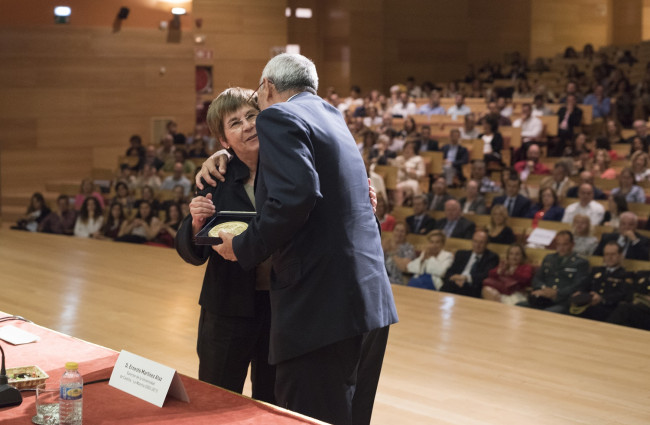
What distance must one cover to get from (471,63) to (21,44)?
8098mm

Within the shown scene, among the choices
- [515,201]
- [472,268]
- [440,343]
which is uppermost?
[515,201]

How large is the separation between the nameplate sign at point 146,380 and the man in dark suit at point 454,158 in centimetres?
672

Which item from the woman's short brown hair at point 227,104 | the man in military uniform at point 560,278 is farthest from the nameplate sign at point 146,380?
the man in military uniform at point 560,278

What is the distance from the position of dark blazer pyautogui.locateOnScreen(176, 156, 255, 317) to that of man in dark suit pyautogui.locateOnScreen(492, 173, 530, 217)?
470 cm

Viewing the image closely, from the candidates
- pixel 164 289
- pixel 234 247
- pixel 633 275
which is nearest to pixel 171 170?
pixel 164 289

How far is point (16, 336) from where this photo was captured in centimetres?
207

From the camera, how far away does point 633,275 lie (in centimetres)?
487

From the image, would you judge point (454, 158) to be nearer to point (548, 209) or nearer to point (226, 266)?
point (548, 209)

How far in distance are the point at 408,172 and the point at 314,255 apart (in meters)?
6.20

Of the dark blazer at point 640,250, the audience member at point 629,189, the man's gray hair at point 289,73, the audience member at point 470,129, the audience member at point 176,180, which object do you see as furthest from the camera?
the audience member at point 470,129

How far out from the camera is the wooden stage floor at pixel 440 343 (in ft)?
10.7

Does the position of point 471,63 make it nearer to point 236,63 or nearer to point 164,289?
point 236,63

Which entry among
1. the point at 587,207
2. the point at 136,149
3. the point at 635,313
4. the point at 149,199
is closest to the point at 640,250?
the point at 635,313

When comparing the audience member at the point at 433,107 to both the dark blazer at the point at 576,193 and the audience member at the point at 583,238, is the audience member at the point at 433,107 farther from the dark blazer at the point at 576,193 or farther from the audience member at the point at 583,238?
the audience member at the point at 583,238
